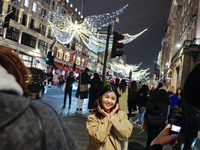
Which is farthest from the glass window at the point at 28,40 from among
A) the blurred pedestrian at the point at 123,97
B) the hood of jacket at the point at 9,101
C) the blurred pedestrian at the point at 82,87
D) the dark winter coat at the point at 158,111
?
the hood of jacket at the point at 9,101

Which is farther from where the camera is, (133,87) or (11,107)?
(133,87)

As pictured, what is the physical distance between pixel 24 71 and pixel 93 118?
5.70ft

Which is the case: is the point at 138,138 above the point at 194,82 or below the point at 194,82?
below

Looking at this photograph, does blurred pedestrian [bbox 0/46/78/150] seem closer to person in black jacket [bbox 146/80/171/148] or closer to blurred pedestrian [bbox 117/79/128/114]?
person in black jacket [bbox 146/80/171/148]

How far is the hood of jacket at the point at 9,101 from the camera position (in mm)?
733

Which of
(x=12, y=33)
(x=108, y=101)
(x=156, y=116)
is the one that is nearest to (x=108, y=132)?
(x=108, y=101)

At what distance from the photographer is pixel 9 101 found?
766 mm

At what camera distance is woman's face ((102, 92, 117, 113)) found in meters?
2.87

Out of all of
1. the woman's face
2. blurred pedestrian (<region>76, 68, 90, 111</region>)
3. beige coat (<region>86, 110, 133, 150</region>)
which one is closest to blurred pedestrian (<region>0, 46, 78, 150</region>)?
beige coat (<region>86, 110, 133, 150</region>)

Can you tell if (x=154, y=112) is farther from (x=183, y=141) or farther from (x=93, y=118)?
(x=93, y=118)

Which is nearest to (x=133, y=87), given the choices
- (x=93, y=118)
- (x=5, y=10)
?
(x=93, y=118)

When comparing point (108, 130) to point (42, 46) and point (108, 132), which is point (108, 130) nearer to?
point (108, 132)

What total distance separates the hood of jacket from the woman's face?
6.90ft

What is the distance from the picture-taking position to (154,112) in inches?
171
